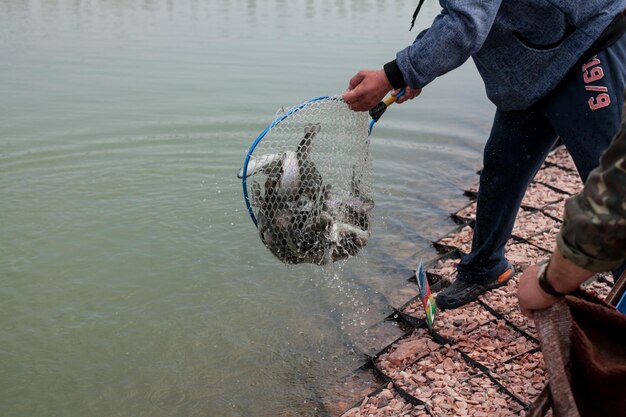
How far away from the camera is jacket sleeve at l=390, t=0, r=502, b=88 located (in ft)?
A: 8.81

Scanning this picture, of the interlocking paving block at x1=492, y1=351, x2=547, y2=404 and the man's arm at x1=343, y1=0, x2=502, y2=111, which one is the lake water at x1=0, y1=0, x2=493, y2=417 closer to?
the interlocking paving block at x1=492, y1=351, x2=547, y2=404

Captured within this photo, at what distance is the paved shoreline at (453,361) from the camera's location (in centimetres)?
330

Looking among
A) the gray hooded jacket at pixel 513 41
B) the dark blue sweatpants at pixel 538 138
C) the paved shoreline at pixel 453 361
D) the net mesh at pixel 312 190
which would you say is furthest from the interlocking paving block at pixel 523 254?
the gray hooded jacket at pixel 513 41

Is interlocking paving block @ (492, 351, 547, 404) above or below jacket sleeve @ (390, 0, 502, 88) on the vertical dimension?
below

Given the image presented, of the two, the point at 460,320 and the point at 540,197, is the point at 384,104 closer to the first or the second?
the point at 460,320

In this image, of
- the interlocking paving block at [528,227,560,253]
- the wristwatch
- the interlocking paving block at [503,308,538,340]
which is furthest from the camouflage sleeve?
the interlocking paving block at [528,227,560,253]

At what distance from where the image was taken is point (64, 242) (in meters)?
5.56

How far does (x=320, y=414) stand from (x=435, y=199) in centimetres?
372

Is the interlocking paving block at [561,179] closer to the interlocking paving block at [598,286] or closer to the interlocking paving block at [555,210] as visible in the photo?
the interlocking paving block at [555,210]

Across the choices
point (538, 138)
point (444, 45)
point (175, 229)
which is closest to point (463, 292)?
point (538, 138)

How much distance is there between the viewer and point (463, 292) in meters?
4.08

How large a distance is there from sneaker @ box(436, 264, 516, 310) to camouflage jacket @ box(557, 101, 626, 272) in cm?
237

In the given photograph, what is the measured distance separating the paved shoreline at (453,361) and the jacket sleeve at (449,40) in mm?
1632

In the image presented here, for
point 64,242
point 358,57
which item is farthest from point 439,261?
point 358,57
